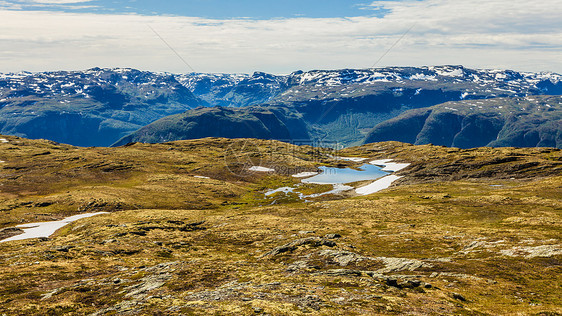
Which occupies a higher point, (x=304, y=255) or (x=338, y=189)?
(x=304, y=255)

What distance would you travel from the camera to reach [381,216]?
288 feet

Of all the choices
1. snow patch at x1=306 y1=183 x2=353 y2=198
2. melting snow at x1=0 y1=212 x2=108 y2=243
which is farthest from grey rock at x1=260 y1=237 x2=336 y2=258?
snow patch at x1=306 y1=183 x2=353 y2=198

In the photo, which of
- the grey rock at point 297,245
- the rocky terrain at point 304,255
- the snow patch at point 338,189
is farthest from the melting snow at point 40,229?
the snow patch at point 338,189

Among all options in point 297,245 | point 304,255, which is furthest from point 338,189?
point 304,255

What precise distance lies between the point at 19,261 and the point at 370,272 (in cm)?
5357

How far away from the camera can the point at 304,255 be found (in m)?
50.9

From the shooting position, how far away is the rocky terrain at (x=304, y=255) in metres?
31.6

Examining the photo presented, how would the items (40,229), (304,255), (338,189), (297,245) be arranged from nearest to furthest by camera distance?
(304,255) < (297,245) < (40,229) < (338,189)

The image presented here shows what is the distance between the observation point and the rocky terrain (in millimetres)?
31562

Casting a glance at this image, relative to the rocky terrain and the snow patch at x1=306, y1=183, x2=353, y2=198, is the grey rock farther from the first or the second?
the snow patch at x1=306, y1=183, x2=353, y2=198

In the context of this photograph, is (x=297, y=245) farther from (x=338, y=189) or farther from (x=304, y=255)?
(x=338, y=189)

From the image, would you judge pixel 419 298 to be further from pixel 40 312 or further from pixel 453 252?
pixel 40 312

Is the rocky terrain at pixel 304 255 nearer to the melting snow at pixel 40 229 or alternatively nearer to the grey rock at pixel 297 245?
the grey rock at pixel 297 245

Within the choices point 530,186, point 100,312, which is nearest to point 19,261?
point 100,312
